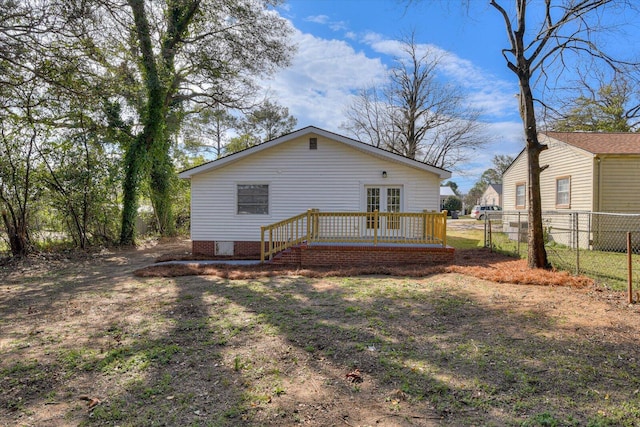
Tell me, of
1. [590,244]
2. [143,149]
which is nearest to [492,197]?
[590,244]

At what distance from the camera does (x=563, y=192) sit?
13.7 meters

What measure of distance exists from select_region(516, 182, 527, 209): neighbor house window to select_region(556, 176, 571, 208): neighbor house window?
7.00 feet

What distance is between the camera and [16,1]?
604cm

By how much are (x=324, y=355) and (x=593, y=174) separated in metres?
12.8

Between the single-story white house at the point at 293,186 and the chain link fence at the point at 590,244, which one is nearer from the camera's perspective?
the chain link fence at the point at 590,244

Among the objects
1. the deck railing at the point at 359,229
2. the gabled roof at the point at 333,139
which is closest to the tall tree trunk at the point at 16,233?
the gabled roof at the point at 333,139

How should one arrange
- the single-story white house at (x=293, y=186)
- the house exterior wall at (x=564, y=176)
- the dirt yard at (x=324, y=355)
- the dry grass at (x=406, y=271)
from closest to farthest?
the dirt yard at (x=324, y=355) → the dry grass at (x=406, y=271) → the single-story white house at (x=293, y=186) → the house exterior wall at (x=564, y=176)

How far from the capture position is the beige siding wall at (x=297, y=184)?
36.7ft

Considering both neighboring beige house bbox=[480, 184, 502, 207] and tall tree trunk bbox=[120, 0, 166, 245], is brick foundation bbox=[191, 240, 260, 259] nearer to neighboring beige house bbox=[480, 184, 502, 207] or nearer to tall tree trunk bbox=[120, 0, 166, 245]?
tall tree trunk bbox=[120, 0, 166, 245]

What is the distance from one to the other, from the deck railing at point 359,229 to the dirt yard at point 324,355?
2.78m

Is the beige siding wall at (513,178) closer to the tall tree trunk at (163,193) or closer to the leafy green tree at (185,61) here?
the leafy green tree at (185,61)

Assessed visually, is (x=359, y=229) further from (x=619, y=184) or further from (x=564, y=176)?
(x=619, y=184)

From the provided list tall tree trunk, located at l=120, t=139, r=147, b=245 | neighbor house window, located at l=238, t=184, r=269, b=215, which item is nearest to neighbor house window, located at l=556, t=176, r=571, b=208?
neighbor house window, located at l=238, t=184, r=269, b=215

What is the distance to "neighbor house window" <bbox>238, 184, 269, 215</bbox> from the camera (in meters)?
11.5
